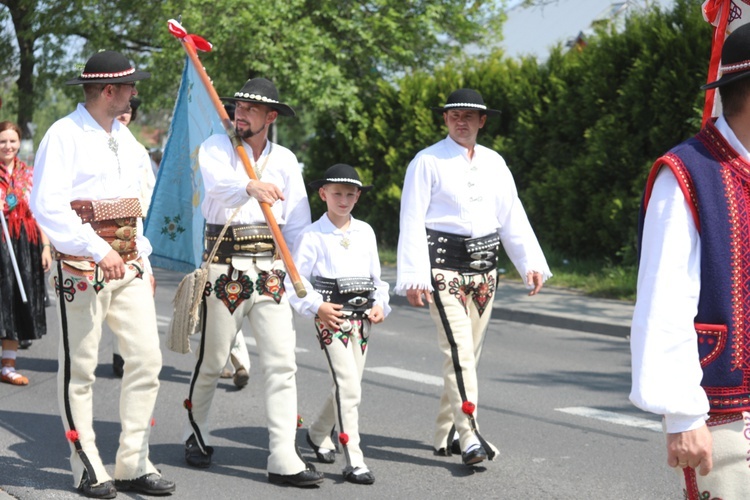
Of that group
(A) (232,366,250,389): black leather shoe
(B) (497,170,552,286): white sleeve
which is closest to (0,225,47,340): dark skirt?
(A) (232,366,250,389): black leather shoe

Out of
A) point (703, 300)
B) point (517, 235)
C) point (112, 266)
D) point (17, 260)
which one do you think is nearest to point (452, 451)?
point (517, 235)

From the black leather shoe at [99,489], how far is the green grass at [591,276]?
938 cm

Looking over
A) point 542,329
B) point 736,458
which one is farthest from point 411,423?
point 542,329

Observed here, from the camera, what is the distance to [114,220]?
529 centimetres

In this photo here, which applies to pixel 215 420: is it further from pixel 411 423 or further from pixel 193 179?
pixel 193 179

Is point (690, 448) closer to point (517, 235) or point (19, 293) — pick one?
point (517, 235)

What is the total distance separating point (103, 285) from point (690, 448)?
3.33 metres

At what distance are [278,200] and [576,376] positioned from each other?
4160 mm

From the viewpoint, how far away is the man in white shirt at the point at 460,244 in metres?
5.96

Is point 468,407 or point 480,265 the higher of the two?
point 480,265

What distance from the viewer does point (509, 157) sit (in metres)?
17.2

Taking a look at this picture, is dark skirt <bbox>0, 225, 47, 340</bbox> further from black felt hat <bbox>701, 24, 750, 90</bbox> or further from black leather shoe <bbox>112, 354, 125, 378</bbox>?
black felt hat <bbox>701, 24, 750, 90</bbox>

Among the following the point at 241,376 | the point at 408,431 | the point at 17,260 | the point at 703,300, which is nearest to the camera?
the point at 703,300

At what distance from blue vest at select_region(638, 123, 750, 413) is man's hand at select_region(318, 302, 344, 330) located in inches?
121
